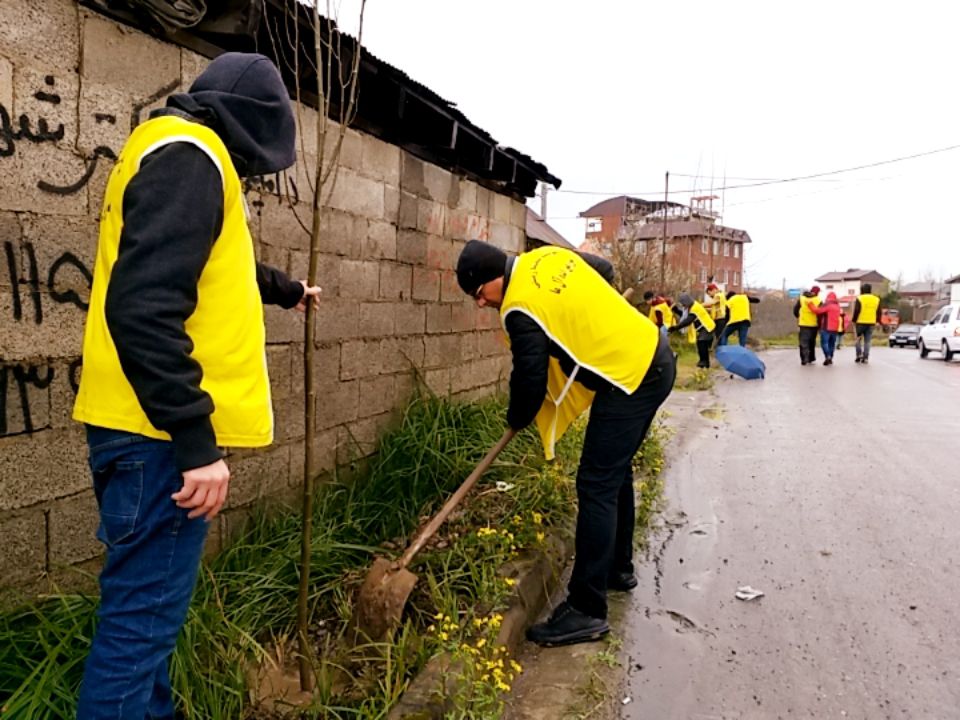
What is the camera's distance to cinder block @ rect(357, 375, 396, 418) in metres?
4.09

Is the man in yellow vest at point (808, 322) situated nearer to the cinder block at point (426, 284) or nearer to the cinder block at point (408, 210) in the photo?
the cinder block at point (426, 284)

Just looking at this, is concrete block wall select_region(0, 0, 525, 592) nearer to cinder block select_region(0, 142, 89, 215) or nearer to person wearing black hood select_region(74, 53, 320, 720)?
cinder block select_region(0, 142, 89, 215)

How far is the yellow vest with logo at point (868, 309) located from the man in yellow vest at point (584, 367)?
47.4 feet

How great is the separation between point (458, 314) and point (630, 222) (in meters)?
20.2

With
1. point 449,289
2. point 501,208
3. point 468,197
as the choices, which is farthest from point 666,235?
point 449,289

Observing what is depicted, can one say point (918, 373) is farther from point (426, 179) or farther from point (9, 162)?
point (9, 162)

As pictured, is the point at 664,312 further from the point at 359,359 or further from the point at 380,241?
the point at 359,359

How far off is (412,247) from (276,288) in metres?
2.42

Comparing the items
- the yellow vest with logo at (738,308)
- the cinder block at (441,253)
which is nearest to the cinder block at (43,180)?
the cinder block at (441,253)

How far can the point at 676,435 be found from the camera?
293 inches

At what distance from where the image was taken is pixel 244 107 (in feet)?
5.49

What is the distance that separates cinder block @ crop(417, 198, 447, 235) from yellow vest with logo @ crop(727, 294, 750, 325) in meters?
11.3

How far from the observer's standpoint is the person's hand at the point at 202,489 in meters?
1.48

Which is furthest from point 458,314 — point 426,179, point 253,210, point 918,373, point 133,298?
point 918,373
